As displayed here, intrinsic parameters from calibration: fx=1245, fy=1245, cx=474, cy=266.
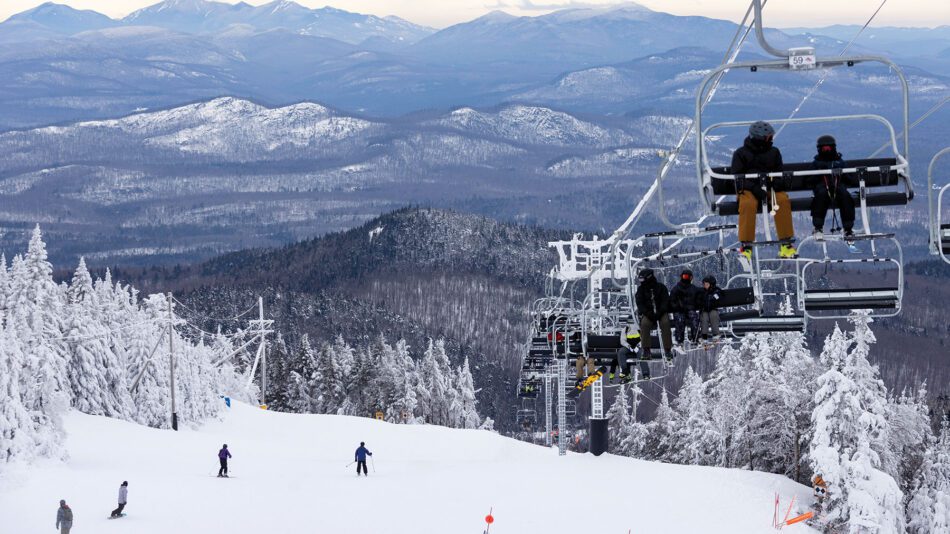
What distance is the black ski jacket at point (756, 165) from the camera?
16375 millimetres

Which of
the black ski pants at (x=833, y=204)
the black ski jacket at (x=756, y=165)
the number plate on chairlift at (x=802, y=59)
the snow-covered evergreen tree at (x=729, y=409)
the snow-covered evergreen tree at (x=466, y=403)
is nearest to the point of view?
the number plate on chairlift at (x=802, y=59)

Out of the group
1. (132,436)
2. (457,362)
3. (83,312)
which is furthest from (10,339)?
(457,362)

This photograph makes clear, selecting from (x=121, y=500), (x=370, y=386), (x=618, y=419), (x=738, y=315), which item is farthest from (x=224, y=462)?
(x=618, y=419)

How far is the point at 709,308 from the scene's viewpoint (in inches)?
803

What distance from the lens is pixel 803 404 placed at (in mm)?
51344

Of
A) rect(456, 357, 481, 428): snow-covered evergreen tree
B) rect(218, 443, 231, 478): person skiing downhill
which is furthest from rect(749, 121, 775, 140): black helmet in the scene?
rect(456, 357, 481, 428): snow-covered evergreen tree

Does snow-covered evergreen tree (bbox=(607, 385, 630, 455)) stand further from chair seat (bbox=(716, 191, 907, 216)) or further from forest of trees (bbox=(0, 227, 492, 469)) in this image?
chair seat (bbox=(716, 191, 907, 216))

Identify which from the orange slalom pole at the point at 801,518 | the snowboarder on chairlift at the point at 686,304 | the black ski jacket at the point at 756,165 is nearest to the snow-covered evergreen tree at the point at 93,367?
the orange slalom pole at the point at 801,518

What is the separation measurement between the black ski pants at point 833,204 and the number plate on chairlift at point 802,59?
1.83 meters

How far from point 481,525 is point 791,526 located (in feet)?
33.8

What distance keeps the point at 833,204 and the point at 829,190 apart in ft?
0.67

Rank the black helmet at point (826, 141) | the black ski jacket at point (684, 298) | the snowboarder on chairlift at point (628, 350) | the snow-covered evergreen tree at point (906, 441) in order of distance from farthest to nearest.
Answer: the snow-covered evergreen tree at point (906, 441)
the snowboarder on chairlift at point (628, 350)
the black ski jacket at point (684, 298)
the black helmet at point (826, 141)

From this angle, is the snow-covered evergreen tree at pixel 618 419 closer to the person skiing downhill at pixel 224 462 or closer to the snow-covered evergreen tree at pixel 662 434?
the snow-covered evergreen tree at pixel 662 434

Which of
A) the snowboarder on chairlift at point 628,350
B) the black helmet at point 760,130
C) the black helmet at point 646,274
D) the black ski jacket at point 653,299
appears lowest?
the snowboarder on chairlift at point 628,350
